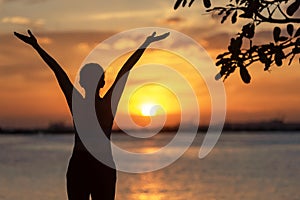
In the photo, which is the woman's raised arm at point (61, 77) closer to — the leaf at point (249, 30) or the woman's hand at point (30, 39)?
the woman's hand at point (30, 39)

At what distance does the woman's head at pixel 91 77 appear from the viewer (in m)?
6.28

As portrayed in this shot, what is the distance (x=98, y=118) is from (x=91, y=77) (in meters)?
0.31

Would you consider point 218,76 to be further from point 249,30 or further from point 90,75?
point 90,75

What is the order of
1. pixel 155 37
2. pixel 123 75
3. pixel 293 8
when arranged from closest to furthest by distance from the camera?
1. pixel 293 8
2. pixel 123 75
3. pixel 155 37

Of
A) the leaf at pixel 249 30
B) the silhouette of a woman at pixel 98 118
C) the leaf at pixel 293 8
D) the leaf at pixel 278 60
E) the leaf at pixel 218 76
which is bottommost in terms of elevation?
the silhouette of a woman at pixel 98 118

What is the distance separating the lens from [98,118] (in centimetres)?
638

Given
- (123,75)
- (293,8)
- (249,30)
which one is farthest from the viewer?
(123,75)

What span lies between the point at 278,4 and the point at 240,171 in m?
55.3

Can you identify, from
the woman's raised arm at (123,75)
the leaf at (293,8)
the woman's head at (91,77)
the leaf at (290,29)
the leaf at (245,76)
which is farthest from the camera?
the woman's raised arm at (123,75)

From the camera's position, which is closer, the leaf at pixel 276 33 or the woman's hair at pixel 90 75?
the leaf at pixel 276 33

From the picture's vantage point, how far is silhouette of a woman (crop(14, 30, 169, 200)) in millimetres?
6305

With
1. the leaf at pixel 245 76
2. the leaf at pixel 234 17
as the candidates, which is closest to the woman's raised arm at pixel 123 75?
the leaf at pixel 234 17

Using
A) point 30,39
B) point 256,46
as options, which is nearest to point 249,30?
point 256,46

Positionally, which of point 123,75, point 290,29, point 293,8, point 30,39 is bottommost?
point 123,75
